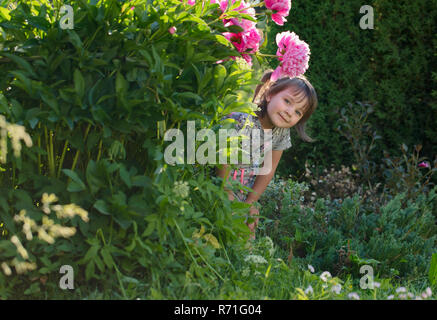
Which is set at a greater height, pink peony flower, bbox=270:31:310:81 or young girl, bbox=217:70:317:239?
pink peony flower, bbox=270:31:310:81

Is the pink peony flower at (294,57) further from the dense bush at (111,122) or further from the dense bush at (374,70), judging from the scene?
the dense bush at (374,70)

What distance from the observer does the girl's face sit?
3.20 m

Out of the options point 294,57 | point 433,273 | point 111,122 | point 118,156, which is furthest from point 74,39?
point 433,273

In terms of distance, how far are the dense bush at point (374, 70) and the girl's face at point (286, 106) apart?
4.47 ft

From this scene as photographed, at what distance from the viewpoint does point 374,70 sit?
4617 mm

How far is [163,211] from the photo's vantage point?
1.97 meters

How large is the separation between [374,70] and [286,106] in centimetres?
181

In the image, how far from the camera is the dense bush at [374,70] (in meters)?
4.44

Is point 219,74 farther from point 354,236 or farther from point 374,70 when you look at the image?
point 374,70

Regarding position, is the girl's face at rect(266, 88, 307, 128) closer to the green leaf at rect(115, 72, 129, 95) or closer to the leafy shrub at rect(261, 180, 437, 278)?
the leafy shrub at rect(261, 180, 437, 278)

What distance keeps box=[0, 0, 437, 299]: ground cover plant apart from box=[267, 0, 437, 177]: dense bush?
245 cm

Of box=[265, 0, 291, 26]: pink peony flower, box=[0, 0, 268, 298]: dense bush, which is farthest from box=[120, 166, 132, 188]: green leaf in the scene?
box=[265, 0, 291, 26]: pink peony flower

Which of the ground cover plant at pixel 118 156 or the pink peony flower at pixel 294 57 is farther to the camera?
the pink peony flower at pixel 294 57

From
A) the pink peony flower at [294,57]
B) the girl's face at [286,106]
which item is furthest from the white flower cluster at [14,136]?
the girl's face at [286,106]
